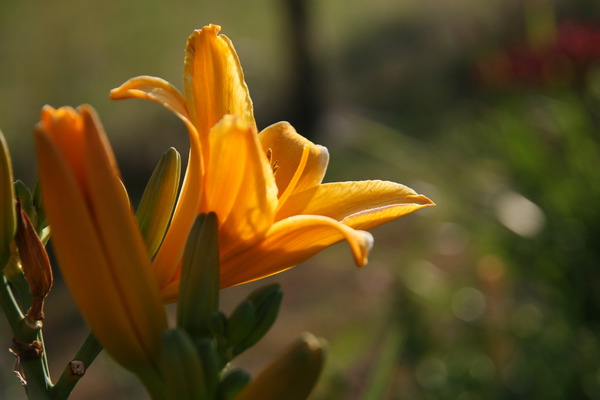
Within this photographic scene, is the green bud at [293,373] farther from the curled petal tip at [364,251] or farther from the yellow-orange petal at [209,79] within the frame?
the yellow-orange petal at [209,79]

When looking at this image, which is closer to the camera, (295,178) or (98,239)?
(98,239)

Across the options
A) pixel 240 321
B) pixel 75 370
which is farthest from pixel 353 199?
pixel 75 370

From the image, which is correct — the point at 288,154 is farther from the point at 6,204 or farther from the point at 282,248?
the point at 6,204

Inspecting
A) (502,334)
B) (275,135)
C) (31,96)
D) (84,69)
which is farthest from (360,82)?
(275,135)

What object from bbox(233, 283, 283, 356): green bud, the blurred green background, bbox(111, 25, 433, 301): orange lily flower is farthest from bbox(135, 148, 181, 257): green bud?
the blurred green background

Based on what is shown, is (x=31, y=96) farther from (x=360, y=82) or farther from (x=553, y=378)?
(x=553, y=378)
